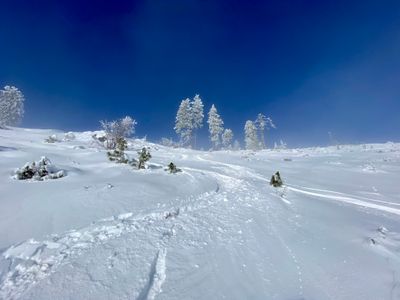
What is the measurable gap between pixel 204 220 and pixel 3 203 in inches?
163

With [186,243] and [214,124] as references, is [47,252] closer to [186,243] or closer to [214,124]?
[186,243]

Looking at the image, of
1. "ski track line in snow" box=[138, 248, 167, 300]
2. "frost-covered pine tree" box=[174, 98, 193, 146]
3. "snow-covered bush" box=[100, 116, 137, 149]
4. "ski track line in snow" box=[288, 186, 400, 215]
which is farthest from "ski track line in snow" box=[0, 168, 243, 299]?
"frost-covered pine tree" box=[174, 98, 193, 146]

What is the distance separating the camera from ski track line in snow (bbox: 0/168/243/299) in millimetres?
2846

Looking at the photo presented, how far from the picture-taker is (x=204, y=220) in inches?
202

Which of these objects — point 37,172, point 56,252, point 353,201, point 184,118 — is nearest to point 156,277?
point 56,252

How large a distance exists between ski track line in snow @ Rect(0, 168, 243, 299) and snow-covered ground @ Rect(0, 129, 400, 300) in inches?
0.5

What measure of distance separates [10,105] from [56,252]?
62542 mm

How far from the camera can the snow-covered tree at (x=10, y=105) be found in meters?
51.3

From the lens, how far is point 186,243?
4.09 meters

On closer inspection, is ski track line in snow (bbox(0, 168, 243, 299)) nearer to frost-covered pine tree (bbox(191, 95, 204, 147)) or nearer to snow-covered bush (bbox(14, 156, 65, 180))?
snow-covered bush (bbox(14, 156, 65, 180))

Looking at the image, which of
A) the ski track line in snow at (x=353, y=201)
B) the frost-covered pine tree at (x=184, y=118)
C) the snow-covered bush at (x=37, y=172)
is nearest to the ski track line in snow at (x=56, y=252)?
the snow-covered bush at (x=37, y=172)

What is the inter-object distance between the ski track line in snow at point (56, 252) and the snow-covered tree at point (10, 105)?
196ft

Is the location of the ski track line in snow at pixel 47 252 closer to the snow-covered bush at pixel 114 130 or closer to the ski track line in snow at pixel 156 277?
the ski track line in snow at pixel 156 277

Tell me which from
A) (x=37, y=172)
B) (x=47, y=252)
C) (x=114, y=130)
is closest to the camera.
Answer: (x=47, y=252)
